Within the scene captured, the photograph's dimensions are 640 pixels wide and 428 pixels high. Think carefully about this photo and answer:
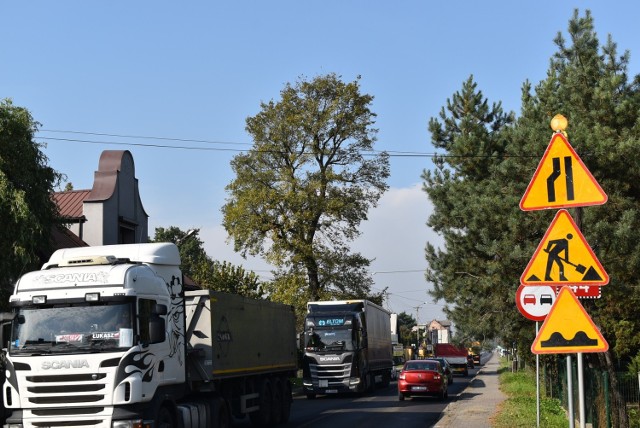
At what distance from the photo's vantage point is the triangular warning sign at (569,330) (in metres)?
7.43

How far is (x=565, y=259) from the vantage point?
25.4 ft

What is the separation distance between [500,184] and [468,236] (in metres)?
3.43

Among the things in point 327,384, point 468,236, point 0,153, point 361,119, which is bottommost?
point 327,384

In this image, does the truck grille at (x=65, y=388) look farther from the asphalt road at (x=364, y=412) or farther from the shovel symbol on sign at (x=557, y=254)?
the asphalt road at (x=364, y=412)

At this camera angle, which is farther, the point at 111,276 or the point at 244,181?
the point at 244,181

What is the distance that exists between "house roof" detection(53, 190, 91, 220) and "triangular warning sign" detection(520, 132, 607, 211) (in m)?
29.1

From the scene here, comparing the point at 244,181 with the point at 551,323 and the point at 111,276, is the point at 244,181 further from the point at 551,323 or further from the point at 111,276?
the point at 551,323

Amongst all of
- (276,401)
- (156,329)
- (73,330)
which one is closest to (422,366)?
(276,401)

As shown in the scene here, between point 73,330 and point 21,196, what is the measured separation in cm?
887

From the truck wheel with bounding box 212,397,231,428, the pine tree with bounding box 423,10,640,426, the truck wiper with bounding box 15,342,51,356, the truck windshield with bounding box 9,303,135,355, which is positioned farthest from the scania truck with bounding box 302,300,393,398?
the truck wiper with bounding box 15,342,51,356

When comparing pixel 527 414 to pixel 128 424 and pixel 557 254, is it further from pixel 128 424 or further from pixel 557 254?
pixel 557 254

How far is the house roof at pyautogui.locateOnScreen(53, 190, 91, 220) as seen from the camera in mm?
35281

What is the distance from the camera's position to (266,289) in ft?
158

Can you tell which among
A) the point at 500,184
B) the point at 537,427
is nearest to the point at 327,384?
the point at 500,184
